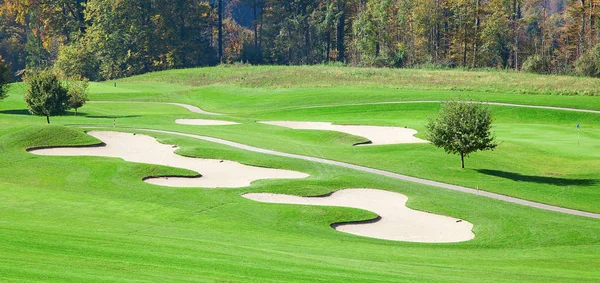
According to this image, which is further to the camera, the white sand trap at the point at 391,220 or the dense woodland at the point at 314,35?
the dense woodland at the point at 314,35

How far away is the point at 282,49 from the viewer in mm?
134000

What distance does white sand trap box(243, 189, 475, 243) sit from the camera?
27.8 m

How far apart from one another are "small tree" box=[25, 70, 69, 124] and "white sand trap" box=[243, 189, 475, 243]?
27840 mm

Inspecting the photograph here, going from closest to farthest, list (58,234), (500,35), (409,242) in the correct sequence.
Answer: (58,234) < (409,242) < (500,35)

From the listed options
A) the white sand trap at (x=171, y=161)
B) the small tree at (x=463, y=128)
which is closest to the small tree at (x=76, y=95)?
the white sand trap at (x=171, y=161)

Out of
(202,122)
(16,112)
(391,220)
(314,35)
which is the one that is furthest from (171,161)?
(314,35)

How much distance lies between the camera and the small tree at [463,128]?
38.8m

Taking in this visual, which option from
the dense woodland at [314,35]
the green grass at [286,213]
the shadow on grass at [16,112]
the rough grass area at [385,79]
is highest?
the dense woodland at [314,35]

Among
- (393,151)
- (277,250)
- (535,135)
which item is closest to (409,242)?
(277,250)

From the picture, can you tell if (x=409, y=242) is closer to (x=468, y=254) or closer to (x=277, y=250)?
(x=468, y=254)

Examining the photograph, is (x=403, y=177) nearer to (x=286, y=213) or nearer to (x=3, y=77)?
(x=286, y=213)

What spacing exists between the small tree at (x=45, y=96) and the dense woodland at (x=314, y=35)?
59.1m

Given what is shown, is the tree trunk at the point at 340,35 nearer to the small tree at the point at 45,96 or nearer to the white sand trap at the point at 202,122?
the white sand trap at the point at 202,122

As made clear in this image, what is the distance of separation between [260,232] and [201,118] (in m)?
41.6
